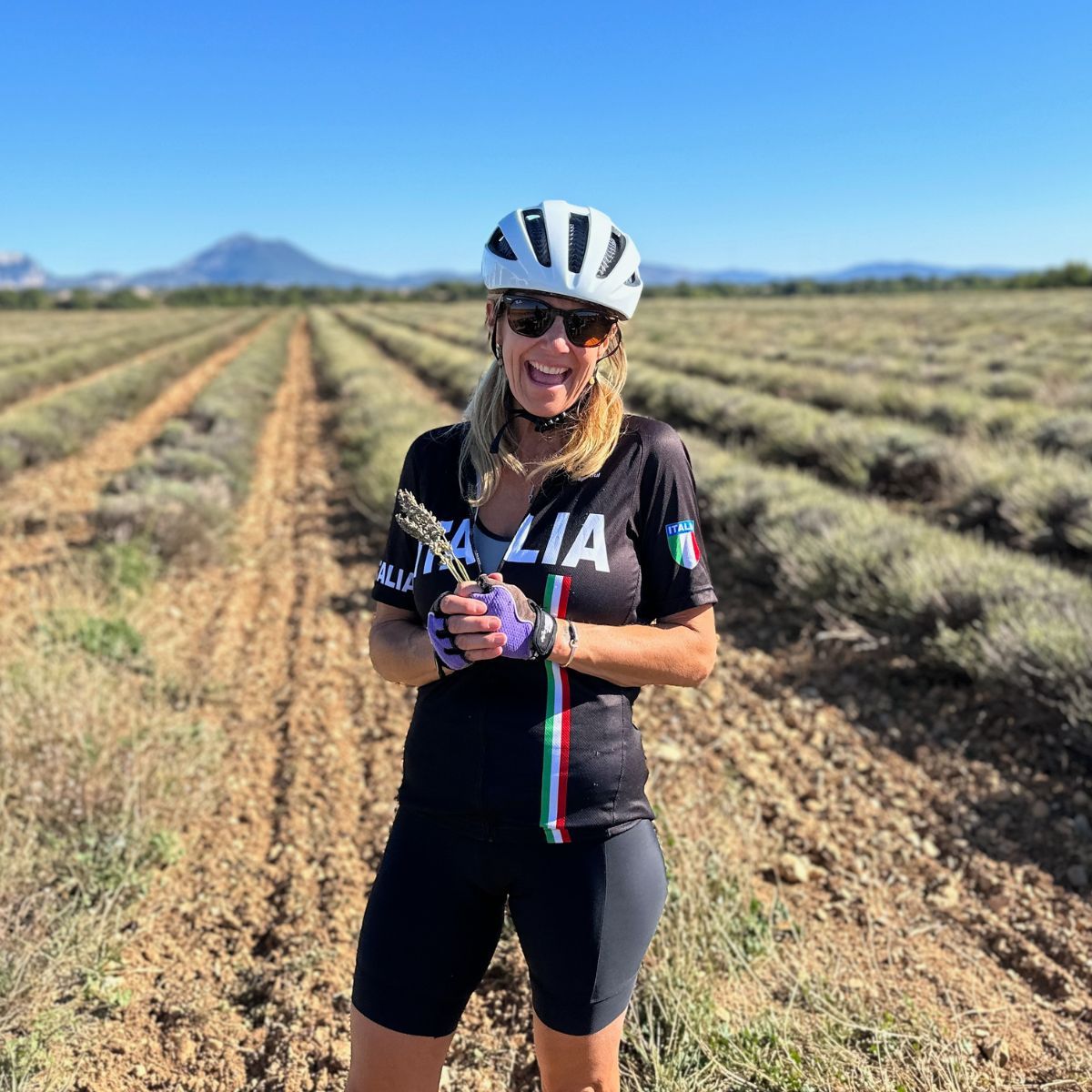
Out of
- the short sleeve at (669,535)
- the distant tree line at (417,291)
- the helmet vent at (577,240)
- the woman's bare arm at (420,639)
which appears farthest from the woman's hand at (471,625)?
the distant tree line at (417,291)

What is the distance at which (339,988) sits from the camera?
292cm

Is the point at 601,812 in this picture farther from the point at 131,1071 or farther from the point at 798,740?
the point at 798,740

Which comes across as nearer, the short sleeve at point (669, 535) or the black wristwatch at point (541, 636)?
the black wristwatch at point (541, 636)

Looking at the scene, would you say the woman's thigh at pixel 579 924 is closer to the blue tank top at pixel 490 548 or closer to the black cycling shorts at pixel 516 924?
the black cycling shorts at pixel 516 924

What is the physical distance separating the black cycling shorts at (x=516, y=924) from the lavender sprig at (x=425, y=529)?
550mm

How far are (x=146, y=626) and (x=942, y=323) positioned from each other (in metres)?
30.7

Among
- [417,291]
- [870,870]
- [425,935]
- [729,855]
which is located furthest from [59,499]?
[417,291]

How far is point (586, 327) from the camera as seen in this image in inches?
73.9

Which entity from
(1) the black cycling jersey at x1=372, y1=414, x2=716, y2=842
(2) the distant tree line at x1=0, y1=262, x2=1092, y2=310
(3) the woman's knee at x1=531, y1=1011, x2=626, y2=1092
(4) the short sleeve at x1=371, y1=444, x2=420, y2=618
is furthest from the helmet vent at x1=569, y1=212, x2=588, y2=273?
(2) the distant tree line at x1=0, y1=262, x2=1092, y2=310

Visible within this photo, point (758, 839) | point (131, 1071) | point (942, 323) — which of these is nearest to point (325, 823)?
point (131, 1071)

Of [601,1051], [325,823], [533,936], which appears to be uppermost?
[533,936]

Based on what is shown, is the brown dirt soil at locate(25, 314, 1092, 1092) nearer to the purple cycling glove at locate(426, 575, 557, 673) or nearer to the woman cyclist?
the woman cyclist

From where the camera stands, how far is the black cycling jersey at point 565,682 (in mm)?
1675

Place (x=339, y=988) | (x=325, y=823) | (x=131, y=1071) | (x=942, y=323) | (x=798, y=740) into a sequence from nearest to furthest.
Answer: (x=131, y=1071)
(x=339, y=988)
(x=325, y=823)
(x=798, y=740)
(x=942, y=323)
